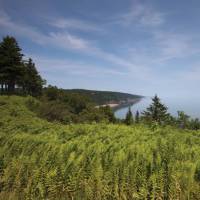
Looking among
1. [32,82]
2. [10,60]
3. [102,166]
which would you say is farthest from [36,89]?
[102,166]

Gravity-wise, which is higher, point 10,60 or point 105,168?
point 10,60

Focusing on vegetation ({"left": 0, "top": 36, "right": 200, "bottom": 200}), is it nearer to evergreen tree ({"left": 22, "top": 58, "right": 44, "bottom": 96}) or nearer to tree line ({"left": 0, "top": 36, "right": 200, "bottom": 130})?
tree line ({"left": 0, "top": 36, "right": 200, "bottom": 130})

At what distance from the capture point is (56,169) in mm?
6562

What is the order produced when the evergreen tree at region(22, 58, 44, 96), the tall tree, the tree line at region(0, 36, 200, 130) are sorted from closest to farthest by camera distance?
1. the tree line at region(0, 36, 200, 130)
2. the tall tree
3. the evergreen tree at region(22, 58, 44, 96)

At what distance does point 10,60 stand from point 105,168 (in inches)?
1548

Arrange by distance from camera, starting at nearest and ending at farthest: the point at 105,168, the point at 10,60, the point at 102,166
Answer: the point at 105,168, the point at 102,166, the point at 10,60

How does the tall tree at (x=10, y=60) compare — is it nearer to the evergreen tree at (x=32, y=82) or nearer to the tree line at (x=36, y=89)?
the tree line at (x=36, y=89)

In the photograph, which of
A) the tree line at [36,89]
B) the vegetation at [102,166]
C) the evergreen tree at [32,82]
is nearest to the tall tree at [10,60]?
the tree line at [36,89]

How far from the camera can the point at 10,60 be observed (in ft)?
138

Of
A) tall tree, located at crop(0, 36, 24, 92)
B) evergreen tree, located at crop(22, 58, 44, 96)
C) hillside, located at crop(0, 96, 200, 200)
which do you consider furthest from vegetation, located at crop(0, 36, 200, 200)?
evergreen tree, located at crop(22, 58, 44, 96)

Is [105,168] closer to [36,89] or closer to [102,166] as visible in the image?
[102,166]

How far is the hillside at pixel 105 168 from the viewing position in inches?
225

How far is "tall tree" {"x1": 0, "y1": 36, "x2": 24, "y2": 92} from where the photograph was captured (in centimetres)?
4203

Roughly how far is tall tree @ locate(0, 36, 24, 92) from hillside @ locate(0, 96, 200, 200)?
3666cm
